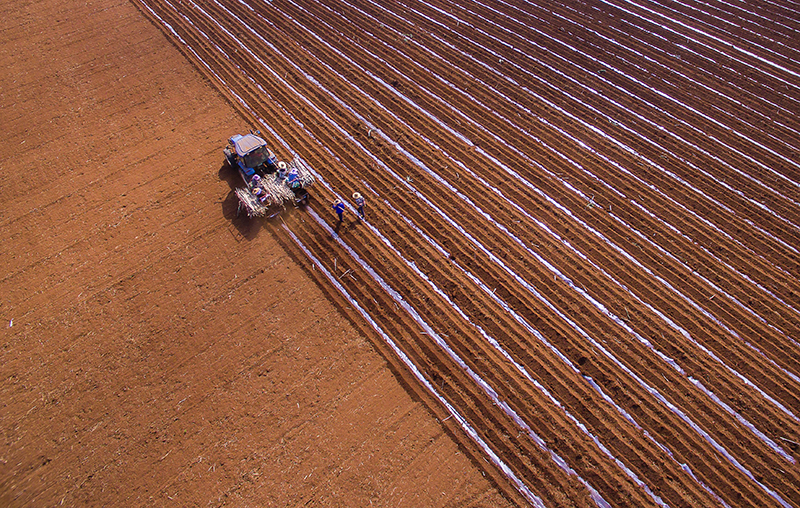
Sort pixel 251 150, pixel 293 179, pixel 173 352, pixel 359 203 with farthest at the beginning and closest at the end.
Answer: pixel 293 179
pixel 251 150
pixel 359 203
pixel 173 352

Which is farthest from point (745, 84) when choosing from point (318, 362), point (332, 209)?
point (318, 362)

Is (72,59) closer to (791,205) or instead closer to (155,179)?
(155,179)

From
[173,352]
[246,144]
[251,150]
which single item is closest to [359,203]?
[251,150]

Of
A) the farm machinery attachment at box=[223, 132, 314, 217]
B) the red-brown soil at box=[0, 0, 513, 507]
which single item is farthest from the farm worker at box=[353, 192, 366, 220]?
the red-brown soil at box=[0, 0, 513, 507]

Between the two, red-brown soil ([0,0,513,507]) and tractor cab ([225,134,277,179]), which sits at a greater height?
tractor cab ([225,134,277,179])

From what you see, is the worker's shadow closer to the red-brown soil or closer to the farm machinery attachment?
the red-brown soil

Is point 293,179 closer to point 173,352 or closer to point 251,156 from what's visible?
point 251,156
